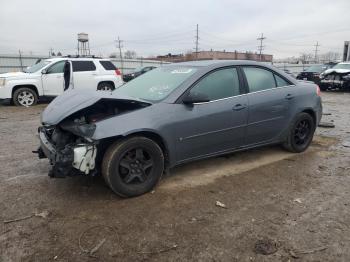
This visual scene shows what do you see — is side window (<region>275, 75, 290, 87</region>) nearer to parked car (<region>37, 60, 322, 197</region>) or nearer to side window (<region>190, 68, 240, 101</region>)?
parked car (<region>37, 60, 322, 197</region>)

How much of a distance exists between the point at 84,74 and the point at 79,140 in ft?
29.3

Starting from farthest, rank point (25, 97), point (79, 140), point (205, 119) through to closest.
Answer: point (25, 97), point (205, 119), point (79, 140)

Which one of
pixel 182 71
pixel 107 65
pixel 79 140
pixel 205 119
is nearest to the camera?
pixel 79 140

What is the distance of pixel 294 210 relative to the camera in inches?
130

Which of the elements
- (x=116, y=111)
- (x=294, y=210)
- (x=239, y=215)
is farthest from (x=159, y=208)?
(x=294, y=210)

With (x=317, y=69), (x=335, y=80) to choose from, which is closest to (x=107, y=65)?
(x=335, y=80)

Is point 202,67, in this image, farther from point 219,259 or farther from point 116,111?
point 219,259

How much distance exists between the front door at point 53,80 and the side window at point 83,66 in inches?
20.7

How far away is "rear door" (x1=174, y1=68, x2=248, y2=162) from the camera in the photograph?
12.5 ft

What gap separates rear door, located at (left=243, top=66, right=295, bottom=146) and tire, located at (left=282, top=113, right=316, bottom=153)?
10.3 inches

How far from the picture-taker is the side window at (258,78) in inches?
177

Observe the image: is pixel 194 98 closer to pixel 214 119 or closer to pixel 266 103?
pixel 214 119

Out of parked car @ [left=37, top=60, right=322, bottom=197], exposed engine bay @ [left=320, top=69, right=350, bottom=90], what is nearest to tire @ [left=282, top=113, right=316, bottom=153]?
parked car @ [left=37, top=60, right=322, bottom=197]

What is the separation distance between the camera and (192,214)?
3197mm
